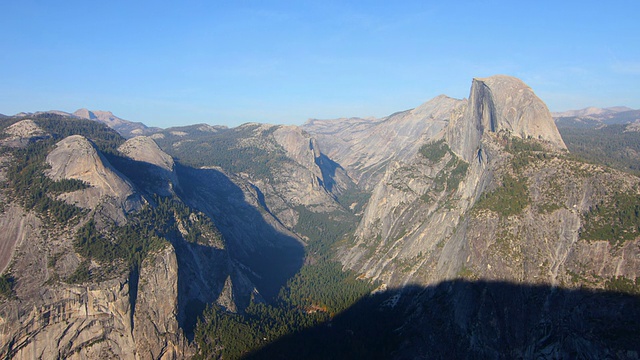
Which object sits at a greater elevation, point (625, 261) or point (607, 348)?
point (625, 261)

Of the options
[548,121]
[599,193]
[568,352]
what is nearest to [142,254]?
[568,352]

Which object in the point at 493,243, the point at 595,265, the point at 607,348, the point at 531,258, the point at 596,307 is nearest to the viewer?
the point at 607,348

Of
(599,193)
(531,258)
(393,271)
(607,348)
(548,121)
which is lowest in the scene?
(393,271)

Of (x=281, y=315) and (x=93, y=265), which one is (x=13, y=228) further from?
(x=281, y=315)

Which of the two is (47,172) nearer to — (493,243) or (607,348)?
(493,243)

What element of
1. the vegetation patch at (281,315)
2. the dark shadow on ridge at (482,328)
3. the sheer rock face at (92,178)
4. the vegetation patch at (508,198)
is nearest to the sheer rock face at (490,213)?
the vegetation patch at (508,198)

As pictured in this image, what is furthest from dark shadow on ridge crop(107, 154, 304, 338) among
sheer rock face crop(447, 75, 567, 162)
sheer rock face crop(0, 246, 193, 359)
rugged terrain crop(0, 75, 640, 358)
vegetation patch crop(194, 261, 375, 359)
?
sheer rock face crop(447, 75, 567, 162)

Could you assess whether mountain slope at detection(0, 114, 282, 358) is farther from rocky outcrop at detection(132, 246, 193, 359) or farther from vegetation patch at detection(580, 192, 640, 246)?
vegetation patch at detection(580, 192, 640, 246)
